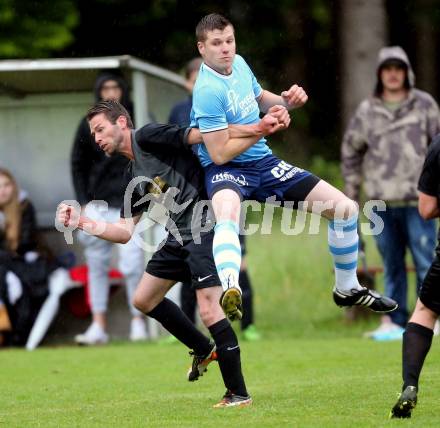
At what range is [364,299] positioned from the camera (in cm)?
827

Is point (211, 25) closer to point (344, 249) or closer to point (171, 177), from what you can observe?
point (171, 177)

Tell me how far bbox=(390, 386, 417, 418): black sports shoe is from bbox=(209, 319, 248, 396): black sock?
1162 mm

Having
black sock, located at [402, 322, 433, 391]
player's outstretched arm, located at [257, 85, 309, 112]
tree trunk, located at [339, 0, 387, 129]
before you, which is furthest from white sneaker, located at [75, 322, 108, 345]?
tree trunk, located at [339, 0, 387, 129]

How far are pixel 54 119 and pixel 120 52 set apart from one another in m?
12.5

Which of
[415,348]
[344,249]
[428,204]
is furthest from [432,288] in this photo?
[344,249]

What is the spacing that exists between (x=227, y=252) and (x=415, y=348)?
4.17ft

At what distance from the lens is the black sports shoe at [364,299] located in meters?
8.24

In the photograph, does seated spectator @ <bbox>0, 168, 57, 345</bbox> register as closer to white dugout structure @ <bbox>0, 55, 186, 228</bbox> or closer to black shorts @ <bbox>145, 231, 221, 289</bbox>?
white dugout structure @ <bbox>0, 55, 186, 228</bbox>

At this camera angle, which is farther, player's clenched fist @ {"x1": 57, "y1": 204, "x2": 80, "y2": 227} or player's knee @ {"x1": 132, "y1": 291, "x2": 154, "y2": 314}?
player's knee @ {"x1": 132, "y1": 291, "x2": 154, "y2": 314}

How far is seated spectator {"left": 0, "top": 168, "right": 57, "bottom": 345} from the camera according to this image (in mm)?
12586

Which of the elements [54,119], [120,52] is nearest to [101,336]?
[54,119]

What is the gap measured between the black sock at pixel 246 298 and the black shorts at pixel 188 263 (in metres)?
3.71

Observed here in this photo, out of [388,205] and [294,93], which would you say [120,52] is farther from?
[294,93]

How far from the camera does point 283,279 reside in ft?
52.0
